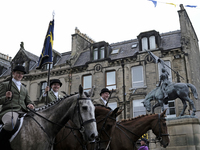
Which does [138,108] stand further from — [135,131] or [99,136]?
[99,136]

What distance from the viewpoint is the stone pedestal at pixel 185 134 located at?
405 inches

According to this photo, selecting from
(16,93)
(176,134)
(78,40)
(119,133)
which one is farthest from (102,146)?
(78,40)

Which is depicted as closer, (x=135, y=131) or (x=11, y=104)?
(x=11, y=104)

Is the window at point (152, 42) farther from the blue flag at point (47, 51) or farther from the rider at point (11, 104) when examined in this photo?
the rider at point (11, 104)

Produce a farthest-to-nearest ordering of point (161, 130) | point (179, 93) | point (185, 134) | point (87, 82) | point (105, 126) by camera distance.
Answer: point (87, 82)
point (179, 93)
point (185, 134)
point (161, 130)
point (105, 126)

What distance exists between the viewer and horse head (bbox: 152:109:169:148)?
7.62 metres

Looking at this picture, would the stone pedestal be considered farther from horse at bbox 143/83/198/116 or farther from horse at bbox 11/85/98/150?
horse at bbox 11/85/98/150

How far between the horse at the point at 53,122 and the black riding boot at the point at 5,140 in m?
0.11

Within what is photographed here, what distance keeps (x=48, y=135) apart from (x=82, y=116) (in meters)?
0.89

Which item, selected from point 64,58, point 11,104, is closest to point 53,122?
point 11,104

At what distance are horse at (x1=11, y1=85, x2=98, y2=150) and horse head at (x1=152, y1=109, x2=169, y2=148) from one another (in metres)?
3.72

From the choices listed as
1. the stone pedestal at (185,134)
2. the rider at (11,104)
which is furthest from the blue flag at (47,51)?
the stone pedestal at (185,134)

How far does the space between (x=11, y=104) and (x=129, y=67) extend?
19956mm

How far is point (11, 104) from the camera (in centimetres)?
513
